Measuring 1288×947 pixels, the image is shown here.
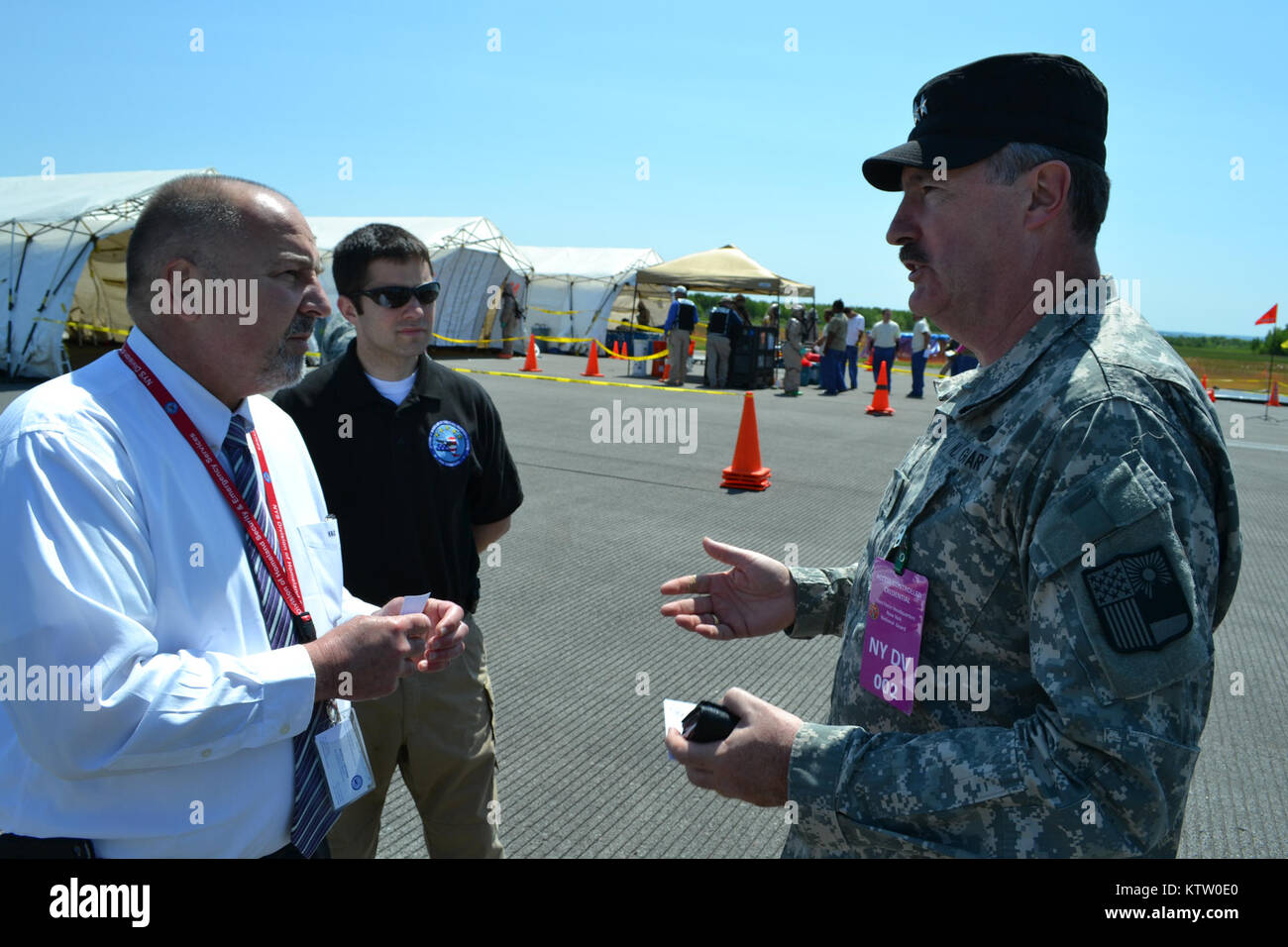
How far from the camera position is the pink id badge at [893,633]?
1.54 m

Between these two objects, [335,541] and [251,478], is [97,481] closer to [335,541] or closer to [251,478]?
[251,478]

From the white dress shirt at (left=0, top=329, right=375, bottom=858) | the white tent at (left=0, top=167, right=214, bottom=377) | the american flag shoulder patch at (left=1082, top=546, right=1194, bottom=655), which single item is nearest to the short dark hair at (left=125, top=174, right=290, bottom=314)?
the white dress shirt at (left=0, top=329, right=375, bottom=858)

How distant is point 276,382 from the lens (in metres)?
1.99

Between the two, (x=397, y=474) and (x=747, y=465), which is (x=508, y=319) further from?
(x=397, y=474)

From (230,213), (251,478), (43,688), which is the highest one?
(230,213)

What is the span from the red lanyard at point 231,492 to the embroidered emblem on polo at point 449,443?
949 mm

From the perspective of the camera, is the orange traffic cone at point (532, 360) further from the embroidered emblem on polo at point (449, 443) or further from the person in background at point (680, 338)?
the embroidered emblem on polo at point (449, 443)

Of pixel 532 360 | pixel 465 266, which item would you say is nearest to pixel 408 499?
pixel 532 360

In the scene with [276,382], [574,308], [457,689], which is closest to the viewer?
[276,382]

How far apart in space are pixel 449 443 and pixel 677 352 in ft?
54.6

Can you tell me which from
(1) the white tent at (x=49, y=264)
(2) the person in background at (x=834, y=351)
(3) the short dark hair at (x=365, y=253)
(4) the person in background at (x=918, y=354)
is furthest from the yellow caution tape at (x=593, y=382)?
(3) the short dark hair at (x=365, y=253)

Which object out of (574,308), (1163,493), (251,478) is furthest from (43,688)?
(574,308)

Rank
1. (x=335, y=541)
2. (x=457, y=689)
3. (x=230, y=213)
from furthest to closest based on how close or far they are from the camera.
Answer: (x=457, y=689)
(x=335, y=541)
(x=230, y=213)
